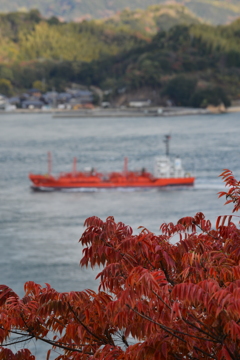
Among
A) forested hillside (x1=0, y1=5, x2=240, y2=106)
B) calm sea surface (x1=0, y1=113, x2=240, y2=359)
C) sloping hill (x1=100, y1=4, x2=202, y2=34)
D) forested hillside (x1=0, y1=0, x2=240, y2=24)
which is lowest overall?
calm sea surface (x1=0, y1=113, x2=240, y2=359)

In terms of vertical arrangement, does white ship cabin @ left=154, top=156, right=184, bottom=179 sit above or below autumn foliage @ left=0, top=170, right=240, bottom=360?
below

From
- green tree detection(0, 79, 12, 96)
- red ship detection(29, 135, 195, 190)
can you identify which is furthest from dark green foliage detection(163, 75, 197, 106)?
red ship detection(29, 135, 195, 190)

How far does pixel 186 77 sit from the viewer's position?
77.4 meters

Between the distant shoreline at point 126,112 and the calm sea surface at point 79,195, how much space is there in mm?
15432

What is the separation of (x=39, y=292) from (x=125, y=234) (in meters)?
0.58

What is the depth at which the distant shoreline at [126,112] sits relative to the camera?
6844 centimetres

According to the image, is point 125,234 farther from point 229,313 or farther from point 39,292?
point 229,313

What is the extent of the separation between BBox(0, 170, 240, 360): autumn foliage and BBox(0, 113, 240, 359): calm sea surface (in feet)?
15.5

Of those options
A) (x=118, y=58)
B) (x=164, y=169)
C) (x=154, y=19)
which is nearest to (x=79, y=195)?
(x=164, y=169)

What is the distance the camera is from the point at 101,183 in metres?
23.6

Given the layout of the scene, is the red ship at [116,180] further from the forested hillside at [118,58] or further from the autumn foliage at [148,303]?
the forested hillside at [118,58]

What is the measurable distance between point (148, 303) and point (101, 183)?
2066 centimetres

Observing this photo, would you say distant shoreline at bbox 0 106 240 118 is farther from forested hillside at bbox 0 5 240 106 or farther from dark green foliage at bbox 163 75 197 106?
dark green foliage at bbox 163 75 197 106

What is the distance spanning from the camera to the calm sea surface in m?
12.7
